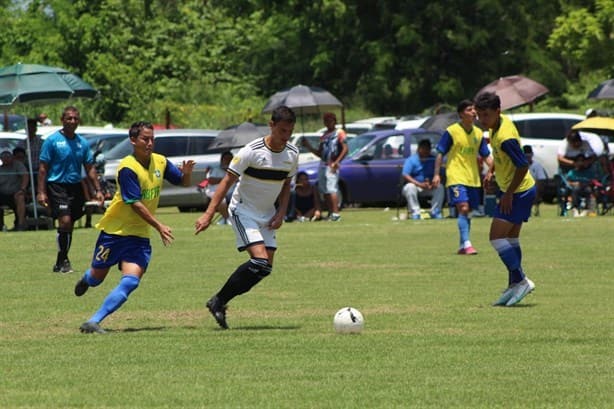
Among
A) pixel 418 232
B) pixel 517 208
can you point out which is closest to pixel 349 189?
pixel 418 232

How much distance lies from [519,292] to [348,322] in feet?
8.64

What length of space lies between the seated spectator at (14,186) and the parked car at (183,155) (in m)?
4.14

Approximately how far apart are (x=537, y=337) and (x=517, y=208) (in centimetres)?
261

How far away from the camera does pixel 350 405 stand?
27.1 feet

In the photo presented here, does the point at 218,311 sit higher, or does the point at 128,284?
the point at 128,284

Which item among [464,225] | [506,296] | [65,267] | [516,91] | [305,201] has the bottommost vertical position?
[305,201]

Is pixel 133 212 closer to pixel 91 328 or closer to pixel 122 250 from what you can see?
pixel 122 250

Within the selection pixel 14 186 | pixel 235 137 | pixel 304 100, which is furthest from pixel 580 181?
pixel 14 186

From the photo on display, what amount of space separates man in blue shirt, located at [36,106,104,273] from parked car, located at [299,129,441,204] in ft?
44.9

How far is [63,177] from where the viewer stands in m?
17.4

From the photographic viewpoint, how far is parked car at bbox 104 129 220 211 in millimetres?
31625

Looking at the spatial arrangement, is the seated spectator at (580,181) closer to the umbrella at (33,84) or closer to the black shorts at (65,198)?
the umbrella at (33,84)

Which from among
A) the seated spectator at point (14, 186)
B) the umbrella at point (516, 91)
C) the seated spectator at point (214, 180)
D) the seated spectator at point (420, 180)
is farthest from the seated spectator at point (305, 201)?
the umbrella at point (516, 91)

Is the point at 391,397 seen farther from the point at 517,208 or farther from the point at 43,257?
the point at 43,257
